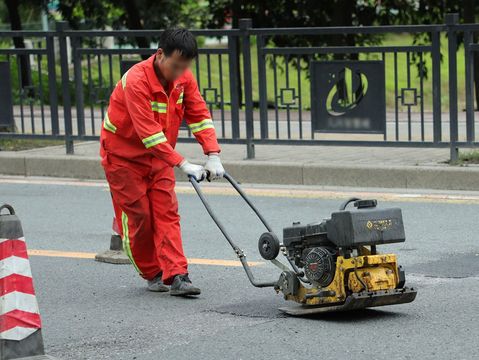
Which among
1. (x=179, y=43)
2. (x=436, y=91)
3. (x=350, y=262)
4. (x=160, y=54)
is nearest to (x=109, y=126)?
(x=160, y=54)

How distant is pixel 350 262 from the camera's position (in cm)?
623

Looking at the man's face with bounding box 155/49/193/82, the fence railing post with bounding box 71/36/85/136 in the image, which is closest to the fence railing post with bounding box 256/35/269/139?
the fence railing post with bounding box 71/36/85/136

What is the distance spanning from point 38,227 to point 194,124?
314cm

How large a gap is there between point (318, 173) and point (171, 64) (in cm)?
516

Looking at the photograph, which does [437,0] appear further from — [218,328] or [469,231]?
[218,328]

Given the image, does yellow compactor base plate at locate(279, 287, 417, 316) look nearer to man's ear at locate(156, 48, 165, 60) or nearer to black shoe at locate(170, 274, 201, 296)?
black shoe at locate(170, 274, 201, 296)

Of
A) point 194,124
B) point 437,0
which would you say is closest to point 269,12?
point 437,0

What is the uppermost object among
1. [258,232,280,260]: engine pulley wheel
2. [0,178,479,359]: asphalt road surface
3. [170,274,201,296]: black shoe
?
[258,232,280,260]: engine pulley wheel

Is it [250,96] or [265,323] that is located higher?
[250,96]

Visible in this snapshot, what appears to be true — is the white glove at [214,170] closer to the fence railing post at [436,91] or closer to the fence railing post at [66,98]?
the fence railing post at [436,91]

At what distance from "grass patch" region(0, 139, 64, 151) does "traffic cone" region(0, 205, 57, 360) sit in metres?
8.53

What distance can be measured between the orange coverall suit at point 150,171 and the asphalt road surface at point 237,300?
0.94 ft

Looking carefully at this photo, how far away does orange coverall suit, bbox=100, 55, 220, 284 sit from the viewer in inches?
280

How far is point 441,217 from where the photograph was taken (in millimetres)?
9773
